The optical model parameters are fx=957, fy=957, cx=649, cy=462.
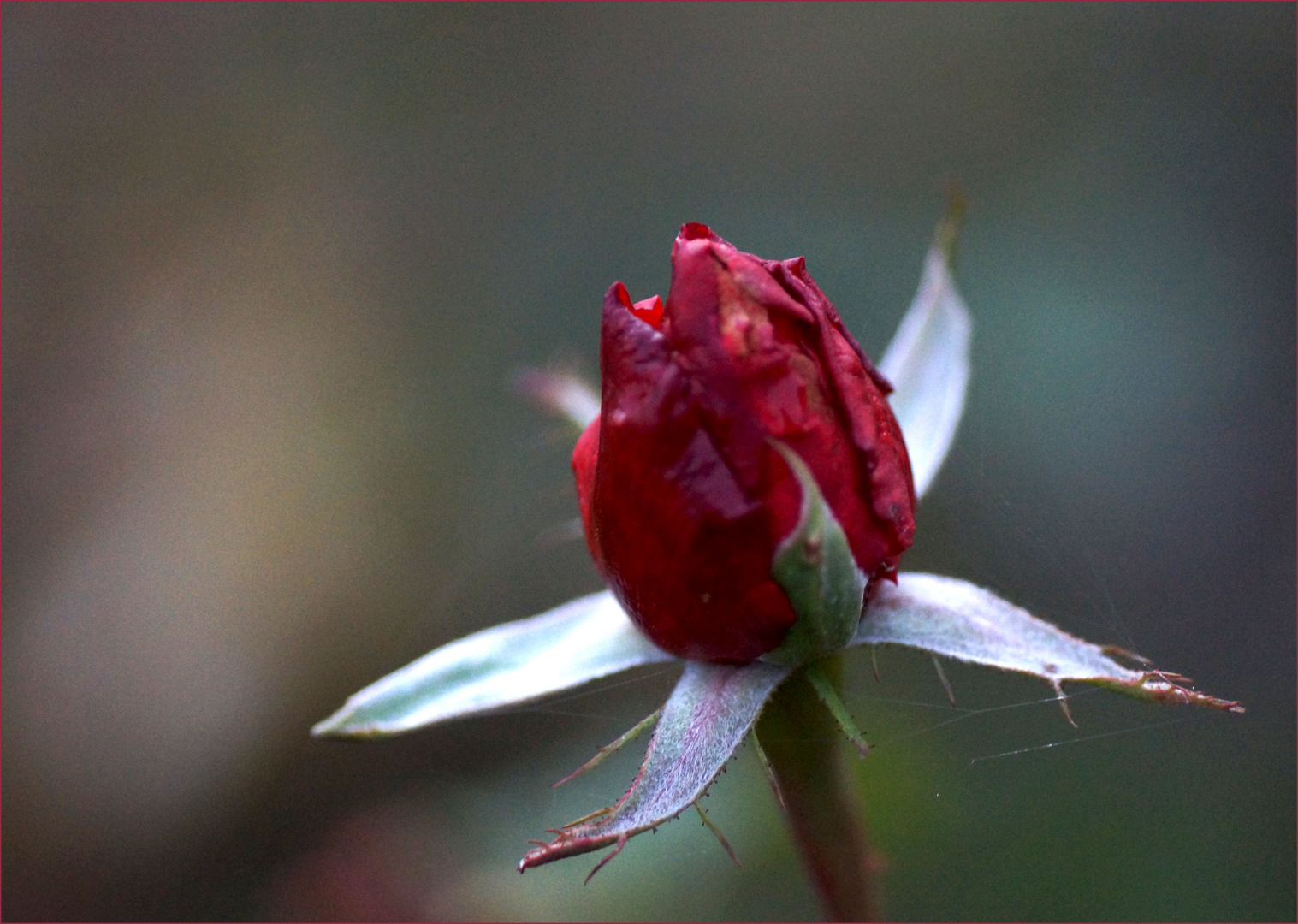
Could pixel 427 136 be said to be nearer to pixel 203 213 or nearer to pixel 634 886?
pixel 203 213

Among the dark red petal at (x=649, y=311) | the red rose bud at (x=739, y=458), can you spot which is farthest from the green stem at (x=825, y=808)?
the dark red petal at (x=649, y=311)

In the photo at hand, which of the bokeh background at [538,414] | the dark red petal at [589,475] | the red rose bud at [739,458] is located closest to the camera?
the red rose bud at [739,458]

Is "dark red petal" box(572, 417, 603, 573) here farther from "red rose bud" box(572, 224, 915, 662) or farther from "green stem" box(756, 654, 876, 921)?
"green stem" box(756, 654, 876, 921)

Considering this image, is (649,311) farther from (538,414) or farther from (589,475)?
(538,414)

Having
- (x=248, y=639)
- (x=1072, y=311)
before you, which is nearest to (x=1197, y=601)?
(x=1072, y=311)

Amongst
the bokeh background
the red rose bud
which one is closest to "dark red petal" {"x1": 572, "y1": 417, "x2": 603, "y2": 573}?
the red rose bud

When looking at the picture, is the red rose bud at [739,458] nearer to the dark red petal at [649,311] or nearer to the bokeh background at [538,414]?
the dark red petal at [649,311]

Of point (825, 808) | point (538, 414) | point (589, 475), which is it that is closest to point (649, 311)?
point (589, 475)
